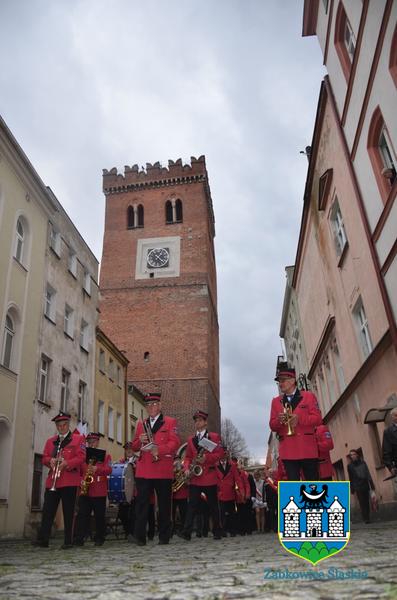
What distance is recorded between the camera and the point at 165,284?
49469 mm

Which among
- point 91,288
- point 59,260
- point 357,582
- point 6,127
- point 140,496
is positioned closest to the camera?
point 357,582

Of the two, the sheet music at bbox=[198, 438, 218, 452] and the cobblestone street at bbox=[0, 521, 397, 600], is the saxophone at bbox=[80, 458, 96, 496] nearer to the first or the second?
the sheet music at bbox=[198, 438, 218, 452]

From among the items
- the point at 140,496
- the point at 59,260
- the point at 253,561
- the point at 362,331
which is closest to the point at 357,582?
the point at 253,561

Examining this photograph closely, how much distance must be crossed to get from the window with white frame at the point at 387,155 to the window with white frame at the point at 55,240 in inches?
552

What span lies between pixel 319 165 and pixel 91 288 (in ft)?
44.5

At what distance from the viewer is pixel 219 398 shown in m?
54.8

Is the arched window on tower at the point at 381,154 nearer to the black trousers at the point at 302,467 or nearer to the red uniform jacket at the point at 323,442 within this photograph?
the red uniform jacket at the point at 323,442

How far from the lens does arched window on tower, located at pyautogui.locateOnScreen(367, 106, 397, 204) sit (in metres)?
12.1

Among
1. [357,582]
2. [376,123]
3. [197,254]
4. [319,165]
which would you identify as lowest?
[357,582]

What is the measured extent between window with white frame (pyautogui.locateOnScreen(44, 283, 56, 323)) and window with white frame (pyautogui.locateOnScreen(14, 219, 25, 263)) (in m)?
2.48

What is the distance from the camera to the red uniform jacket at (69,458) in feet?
28.2

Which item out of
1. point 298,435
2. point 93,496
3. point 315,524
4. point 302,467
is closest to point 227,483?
point 93,496

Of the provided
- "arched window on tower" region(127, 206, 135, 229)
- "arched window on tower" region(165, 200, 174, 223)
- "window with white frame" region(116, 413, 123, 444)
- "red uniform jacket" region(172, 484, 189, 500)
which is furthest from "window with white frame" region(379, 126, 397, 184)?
"arched window on tower" region(127, 206, 135, 229)

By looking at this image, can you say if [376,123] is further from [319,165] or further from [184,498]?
[184,498]
